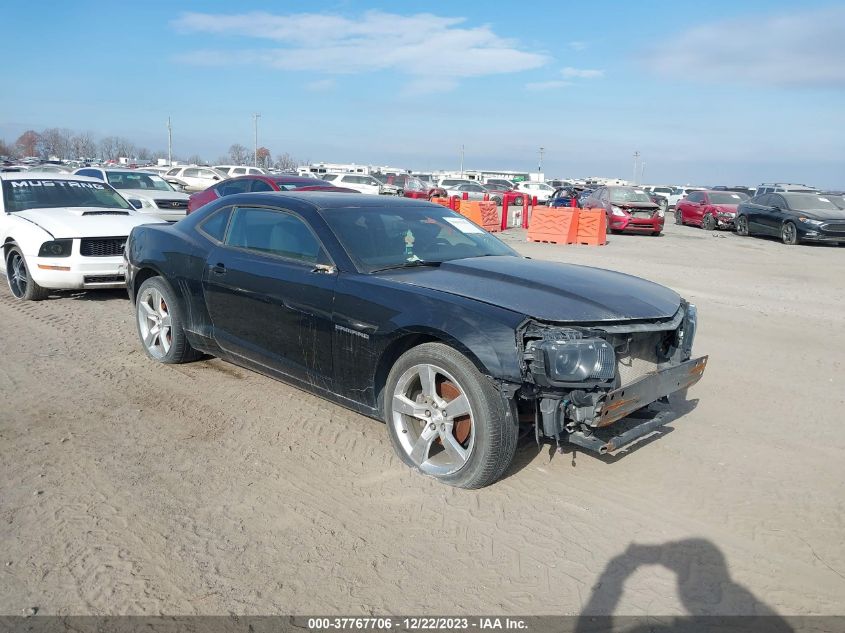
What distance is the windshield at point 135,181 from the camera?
16234 mm

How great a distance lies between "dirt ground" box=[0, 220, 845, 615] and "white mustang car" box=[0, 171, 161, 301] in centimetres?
254

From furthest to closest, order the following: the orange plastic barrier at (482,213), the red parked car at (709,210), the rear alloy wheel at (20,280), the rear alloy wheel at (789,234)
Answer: the red parked car at (709,210) < the orange plastic barrier at (482,213) < the rear alloy wheel at (789,234) < the rear alloy wheel at (20,280)

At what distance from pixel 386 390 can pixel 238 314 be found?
1551mm

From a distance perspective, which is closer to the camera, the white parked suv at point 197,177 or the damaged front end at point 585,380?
the damaged front end at point 585,380

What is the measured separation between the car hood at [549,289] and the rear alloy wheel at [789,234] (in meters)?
17.8

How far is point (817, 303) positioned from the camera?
9992mm

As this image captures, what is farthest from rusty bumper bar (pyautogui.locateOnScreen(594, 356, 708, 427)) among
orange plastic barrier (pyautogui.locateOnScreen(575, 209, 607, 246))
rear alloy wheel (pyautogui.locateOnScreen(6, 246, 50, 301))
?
orange plastic barrier (pyautogui.locateOnScreen(575, 209, 607, 246))

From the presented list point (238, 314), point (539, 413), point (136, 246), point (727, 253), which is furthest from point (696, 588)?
point (727, 253)

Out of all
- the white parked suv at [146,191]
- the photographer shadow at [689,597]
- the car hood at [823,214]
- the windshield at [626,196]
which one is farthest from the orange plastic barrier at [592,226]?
the photographer shadow at [689,597]

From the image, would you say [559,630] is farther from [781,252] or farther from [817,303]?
[781,252]

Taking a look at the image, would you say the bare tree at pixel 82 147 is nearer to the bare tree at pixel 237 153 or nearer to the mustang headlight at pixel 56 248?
the bare tree at pixel 237 153

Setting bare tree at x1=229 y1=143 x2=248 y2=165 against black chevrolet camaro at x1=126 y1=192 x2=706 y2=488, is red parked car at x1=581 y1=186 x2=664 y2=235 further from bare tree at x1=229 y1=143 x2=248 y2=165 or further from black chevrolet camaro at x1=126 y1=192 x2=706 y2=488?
bare tree at x1=229 y1=143 x2=248 y2=165

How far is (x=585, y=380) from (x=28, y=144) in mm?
122680

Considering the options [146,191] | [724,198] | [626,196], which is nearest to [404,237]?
[146,191]
